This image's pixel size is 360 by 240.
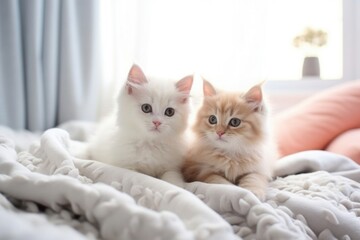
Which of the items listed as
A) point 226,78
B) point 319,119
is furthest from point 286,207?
point 226,78

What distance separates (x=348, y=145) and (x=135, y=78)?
90 centimetres

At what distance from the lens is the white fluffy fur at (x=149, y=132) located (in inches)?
40.8

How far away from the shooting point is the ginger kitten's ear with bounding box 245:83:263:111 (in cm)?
106

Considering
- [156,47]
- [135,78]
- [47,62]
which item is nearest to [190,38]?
[156,47]

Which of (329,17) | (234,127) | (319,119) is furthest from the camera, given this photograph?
(329,17)

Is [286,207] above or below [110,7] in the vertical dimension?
below

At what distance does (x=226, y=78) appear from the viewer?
6.75 feet

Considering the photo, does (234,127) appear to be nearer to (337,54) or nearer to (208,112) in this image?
(208,112)

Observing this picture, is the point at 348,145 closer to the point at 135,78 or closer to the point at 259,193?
the point at 259,193

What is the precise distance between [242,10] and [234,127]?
4.03ft

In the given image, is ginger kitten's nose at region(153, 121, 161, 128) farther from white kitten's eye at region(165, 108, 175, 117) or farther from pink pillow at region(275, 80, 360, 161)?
pink pillow at region(275, 80, 360, 161)

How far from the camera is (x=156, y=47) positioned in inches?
82.0

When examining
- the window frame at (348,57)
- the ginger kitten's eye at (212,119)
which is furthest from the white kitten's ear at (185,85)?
the window frame at (348,57)

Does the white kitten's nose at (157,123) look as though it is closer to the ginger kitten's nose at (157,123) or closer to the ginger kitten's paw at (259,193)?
the ginger kitten's nose at (157,123)
